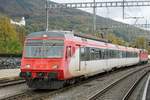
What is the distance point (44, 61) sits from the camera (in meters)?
20.7

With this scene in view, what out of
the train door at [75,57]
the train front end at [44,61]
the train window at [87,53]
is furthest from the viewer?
the train window at [87,53]

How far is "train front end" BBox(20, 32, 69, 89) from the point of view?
798 inches

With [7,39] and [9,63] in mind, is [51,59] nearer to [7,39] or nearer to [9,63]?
[9,63]

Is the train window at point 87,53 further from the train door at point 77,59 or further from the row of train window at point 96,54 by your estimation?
the train door at point 77,59

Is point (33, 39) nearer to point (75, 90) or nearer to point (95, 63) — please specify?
point (75, 90)

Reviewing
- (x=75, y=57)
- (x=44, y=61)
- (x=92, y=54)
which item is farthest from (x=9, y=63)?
(x=44, y=61)

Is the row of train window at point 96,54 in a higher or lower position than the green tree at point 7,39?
lower

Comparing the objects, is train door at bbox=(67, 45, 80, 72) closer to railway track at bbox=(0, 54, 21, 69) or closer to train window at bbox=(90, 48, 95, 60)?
train window at bbox=(90, 48, 95, 60)

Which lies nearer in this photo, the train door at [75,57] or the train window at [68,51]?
the train window at [68,51]

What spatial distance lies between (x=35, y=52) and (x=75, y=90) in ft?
9.45

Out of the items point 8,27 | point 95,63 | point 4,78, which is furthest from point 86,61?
point 8,27

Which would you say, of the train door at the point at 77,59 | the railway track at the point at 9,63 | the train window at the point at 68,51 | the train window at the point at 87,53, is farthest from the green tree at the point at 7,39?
the train window at the point at 68,51

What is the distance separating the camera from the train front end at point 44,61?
20281 mm

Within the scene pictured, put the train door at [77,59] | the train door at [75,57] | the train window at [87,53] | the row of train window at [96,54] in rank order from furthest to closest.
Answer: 1. the train window at [87,53]
2. the row of train window at [96,54]
3. the train door at [77,59]
4. the train door at [75,57]
